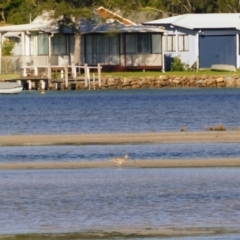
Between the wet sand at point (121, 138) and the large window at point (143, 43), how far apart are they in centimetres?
3362

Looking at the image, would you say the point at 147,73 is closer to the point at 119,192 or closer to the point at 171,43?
the point at 171,43

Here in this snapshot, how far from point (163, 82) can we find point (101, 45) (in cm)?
560

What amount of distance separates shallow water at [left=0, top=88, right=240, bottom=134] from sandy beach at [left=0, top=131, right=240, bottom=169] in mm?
2553

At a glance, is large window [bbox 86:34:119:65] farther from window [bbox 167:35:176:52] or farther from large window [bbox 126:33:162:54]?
window [bbox 167:35:176:52]

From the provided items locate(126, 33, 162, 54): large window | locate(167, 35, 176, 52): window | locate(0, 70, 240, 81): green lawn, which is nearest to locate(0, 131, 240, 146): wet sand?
locate(0, 70, 240, 81): green lawn

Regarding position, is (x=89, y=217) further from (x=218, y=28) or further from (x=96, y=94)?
(x=218, y=28)

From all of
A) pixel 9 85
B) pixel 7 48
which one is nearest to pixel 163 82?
pixel 9 85

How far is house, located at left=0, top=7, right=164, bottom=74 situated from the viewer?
213 feet

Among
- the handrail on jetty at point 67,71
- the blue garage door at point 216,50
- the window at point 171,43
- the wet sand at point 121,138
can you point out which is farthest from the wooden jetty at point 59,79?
the wet sand at point 121,138

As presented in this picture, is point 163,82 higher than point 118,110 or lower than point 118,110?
higher

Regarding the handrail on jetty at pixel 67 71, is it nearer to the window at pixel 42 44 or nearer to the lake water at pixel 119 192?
the window at pixel 42 44

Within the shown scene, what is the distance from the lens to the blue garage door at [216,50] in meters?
65.8

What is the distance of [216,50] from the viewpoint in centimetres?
6650

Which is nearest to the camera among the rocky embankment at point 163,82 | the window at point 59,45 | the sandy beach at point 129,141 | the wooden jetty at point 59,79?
the sandy beach at point 129,141
